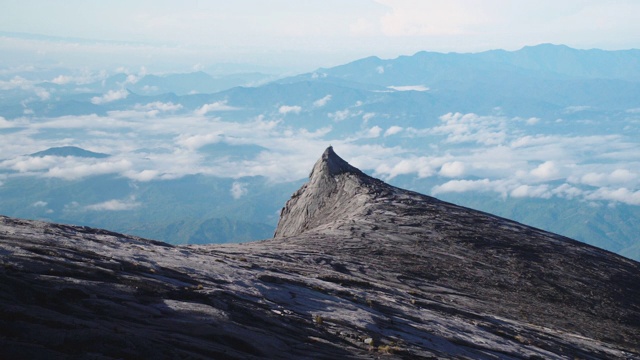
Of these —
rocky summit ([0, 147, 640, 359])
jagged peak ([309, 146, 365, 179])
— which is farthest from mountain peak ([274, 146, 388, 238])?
rocky summit ([0, 147, 640, 359])

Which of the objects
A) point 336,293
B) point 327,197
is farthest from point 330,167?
point 336,293

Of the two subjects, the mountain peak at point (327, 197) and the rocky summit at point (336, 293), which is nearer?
the rocky summit at point (336, 293)

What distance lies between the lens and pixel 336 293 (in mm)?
26984

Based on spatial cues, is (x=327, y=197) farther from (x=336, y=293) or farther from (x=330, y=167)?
(x=336, y=293)

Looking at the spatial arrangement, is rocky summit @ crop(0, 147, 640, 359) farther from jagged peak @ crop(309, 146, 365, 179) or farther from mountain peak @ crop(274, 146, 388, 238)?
jagged peak @ crop(309, 146, 365, 179)

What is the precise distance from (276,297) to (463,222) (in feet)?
104

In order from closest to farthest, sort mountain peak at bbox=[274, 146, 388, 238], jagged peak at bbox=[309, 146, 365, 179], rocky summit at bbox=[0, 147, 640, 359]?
rocky summit at bbox=[0, 147, 640, 359] < mountain peak at bbox=[274, 146, 388, 238] < jagged peak at bbox=[309, 146, 365, 179]

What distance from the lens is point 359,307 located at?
2512 centimetres

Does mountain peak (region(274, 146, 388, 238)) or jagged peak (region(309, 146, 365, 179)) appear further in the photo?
jagged peak (region(309, 146, 365, 179))

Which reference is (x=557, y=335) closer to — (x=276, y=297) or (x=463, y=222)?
(x=276, y=297)

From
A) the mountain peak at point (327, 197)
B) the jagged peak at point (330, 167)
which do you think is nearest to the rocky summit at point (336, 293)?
the mountain peak at point (327, 197)

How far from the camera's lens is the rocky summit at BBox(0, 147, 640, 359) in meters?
16.0

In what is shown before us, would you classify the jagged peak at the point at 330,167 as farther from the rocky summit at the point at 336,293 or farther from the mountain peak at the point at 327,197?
the rocky summit at the point at 336,293

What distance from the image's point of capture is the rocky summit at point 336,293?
52.4 feet
